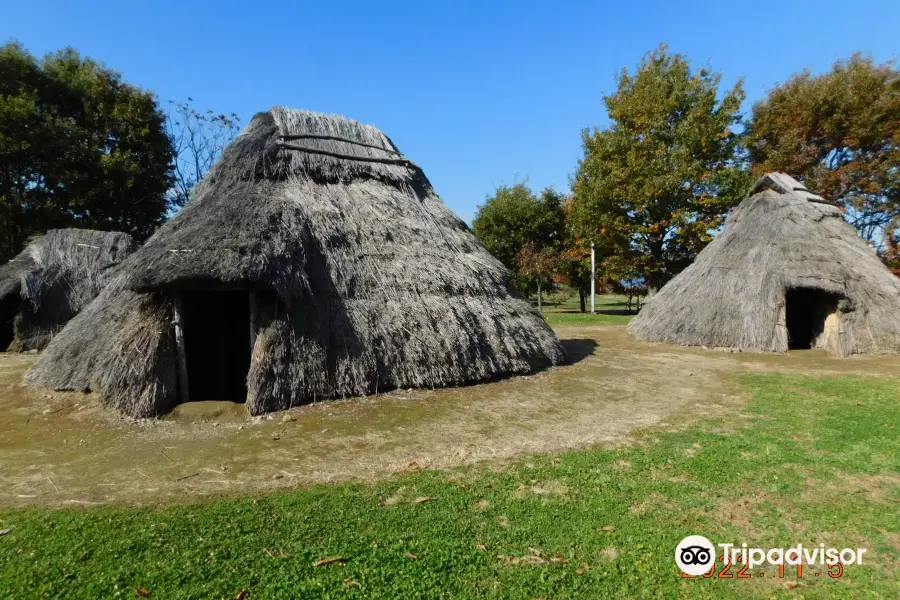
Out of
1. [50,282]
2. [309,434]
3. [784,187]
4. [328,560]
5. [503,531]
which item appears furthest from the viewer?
[784,187]

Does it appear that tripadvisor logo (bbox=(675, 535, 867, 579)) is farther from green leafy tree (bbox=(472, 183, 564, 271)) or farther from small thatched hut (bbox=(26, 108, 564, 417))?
green leafy tree (bbox=(472, 183, 564, 271))

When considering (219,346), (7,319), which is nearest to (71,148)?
(7,319)

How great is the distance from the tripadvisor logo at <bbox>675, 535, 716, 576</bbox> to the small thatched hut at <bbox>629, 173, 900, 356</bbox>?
10547 mm

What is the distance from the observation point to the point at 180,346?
6891mm

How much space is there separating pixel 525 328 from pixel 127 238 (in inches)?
583

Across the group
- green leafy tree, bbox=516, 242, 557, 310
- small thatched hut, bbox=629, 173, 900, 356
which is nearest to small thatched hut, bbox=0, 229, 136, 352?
small thatched hut, bbox=629, 173, 900, 356

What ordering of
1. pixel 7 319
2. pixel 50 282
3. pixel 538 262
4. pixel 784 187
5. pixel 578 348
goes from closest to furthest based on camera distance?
pixel 578 348
pixel 50 282
pixel 7 319
pixel 784 187
pixel 538 262

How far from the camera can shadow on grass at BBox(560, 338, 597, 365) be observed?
438 inches

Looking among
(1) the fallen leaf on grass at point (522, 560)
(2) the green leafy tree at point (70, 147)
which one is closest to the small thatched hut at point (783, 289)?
(1) the fallen leaf on grass at point (522, 560)

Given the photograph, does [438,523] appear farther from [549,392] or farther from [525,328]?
[525,328]

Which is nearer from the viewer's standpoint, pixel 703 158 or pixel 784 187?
pixel 784 187

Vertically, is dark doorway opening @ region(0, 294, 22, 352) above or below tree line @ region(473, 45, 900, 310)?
below

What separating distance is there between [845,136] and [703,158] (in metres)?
7.65

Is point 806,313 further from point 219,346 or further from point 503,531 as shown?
point 219,346
